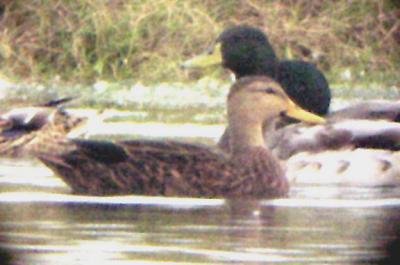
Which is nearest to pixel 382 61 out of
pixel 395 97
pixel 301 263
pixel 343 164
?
pixel 395 97

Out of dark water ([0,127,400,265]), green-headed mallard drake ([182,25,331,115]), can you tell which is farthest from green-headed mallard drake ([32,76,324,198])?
green-headed mallard drake ([182,25,331,115])

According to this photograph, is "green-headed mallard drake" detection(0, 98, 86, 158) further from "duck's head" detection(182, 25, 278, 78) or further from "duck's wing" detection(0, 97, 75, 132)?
"duck's head" detection(182, 25, 278, 78)

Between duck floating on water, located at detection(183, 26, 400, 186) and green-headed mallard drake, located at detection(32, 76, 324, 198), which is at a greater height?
green-headed mallard drake, located at detection(32, 76, 324, 198)

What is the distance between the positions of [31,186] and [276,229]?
1.98 meters

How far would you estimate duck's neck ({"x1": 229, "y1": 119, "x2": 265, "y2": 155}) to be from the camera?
8711 mm

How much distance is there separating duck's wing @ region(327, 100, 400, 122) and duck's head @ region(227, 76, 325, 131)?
0.79 metres

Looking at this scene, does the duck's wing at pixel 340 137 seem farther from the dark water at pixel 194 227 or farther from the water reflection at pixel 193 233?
the water reflection at pixel 193 233

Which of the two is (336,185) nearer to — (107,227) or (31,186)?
(31,186)

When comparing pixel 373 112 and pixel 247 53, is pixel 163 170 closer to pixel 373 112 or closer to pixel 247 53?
pixel 373 112

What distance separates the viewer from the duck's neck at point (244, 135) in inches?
343

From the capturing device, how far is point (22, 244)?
666 cm

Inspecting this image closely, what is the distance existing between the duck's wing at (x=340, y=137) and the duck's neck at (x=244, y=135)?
804 mm

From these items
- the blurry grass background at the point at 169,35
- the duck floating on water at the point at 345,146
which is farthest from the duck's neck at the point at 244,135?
the blurry grass background at the point at 169,35

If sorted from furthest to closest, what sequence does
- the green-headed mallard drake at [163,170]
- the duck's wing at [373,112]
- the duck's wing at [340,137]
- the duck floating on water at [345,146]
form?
the duck's wing at [373,112] < the duck's wing at [340,137] < the duck floating on water at [345,146] < the green-headed mallard drake at [163,170]
